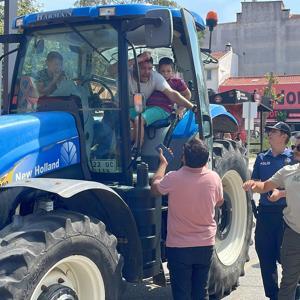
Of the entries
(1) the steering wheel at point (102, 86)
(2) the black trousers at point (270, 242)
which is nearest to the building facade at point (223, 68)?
(2) the black trousers at point (270, 242)

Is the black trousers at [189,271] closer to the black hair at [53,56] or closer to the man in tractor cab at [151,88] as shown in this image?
the man in tractor cab at [151,88]

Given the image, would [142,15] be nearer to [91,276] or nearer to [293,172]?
[293,172]

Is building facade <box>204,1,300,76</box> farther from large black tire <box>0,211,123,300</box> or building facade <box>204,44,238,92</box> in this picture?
large black tire <box>0,211,123,300</box>

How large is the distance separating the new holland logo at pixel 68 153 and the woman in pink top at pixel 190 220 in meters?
0.68

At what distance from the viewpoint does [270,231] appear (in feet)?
17.4

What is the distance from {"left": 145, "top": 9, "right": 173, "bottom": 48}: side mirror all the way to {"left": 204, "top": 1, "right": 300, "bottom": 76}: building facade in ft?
177

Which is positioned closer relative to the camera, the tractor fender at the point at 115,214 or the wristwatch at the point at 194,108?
the tractor fender at the point at 115,214

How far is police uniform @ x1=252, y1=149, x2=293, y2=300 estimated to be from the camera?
5301mm

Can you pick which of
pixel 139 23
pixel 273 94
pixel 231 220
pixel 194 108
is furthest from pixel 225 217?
pixel 273 94

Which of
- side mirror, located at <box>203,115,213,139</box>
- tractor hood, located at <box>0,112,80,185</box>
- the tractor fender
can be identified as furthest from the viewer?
side mirror, located at <box>203,115,213,139</box>

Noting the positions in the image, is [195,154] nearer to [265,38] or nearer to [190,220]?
[190,220]

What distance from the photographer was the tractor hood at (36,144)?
394cm

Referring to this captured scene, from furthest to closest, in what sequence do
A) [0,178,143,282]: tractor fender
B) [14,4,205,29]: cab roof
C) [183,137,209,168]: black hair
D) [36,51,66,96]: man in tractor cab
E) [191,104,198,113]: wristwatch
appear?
[191,104,198,113]: wristwatch < [36,51,66,96]: man in tractor cab < [14,4,205,29]: cab roof < [183,137,209,168]: black hair < [0,178,143,282]: tractor fender

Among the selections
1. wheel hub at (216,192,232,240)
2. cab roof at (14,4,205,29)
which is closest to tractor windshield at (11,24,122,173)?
cab roof at (14,4,205,29)
